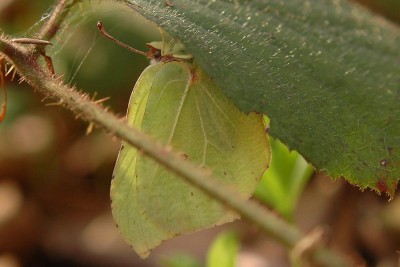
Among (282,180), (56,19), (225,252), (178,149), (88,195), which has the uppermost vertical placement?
(56,19)

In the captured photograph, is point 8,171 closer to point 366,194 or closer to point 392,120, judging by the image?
point 366,194

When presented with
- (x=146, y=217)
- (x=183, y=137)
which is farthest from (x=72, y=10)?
(x=146, y=217)

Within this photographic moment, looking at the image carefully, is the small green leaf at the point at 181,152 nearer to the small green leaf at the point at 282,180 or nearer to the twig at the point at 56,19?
the twig at the point at 56,19

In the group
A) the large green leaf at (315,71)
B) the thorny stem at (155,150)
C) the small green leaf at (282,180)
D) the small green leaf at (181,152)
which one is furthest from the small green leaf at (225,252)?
the thorny stem at (155,150)

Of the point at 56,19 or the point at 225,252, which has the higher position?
the point at 56,19

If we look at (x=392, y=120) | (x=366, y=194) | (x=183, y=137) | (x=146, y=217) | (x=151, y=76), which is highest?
(x=392, y=120)

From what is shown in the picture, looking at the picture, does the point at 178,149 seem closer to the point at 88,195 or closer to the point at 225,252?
the point at 225,252

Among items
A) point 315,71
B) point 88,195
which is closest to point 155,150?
point 315,71
